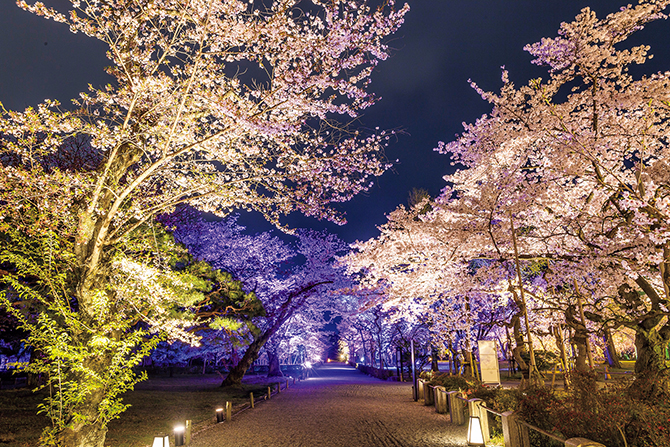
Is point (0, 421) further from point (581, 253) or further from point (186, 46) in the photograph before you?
point (581, 253)

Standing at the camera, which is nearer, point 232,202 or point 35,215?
point 35,215

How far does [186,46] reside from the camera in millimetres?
7820

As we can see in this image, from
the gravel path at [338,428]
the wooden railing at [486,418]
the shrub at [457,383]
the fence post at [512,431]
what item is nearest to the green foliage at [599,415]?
the wooden railing at [486,418]

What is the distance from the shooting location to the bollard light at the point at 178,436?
8406 millimetres

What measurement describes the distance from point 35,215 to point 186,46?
4.56 m

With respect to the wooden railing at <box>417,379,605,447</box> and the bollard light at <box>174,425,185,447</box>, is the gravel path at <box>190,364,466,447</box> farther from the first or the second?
the bollard light at <box>174,425,185,447</box>

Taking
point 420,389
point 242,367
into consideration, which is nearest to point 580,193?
point 420,389

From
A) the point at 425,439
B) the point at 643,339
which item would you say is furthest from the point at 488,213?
the point at 425,439

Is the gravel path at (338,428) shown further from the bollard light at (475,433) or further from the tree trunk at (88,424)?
the tree trunk at (88,424)

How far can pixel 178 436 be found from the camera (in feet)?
27.6

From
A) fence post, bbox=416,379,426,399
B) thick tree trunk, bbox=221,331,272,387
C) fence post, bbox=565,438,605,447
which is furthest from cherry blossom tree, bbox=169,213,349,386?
fence post, bbox=565,438,605,447

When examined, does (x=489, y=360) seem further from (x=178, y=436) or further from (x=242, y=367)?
(x=242, y=367)

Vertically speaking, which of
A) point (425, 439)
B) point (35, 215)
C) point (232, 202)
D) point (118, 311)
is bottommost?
point (425, 439)

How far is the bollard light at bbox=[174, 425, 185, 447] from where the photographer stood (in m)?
8.41
